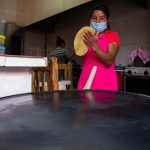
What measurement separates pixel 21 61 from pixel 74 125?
94 centimetres

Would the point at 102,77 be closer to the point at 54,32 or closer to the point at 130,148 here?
the point at 130,148

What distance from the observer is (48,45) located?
5.13 m

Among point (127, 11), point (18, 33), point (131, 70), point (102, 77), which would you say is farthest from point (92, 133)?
point (18, 33)

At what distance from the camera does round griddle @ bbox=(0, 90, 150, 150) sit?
0.37 metres

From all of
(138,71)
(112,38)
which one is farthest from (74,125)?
(138,71)

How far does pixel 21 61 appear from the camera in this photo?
1.33 metres

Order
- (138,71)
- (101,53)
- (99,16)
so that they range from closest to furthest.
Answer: (101,53) → (99,16) → (138,71)

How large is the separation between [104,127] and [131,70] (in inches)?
92.0

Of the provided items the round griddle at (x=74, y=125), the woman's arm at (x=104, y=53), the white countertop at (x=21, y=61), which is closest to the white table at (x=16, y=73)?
the white countertop at (x=21, y=61)

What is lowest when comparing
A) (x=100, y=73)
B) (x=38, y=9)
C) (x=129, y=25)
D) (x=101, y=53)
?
(x=100, y=73)

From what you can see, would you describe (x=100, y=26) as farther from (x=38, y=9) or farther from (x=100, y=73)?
(x=38, y=9)

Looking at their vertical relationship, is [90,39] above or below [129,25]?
below

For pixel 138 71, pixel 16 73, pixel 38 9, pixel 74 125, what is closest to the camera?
pixel 74 125

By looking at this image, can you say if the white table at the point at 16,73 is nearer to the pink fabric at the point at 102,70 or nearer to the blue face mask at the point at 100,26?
the pink fabric at the point at 102,70
